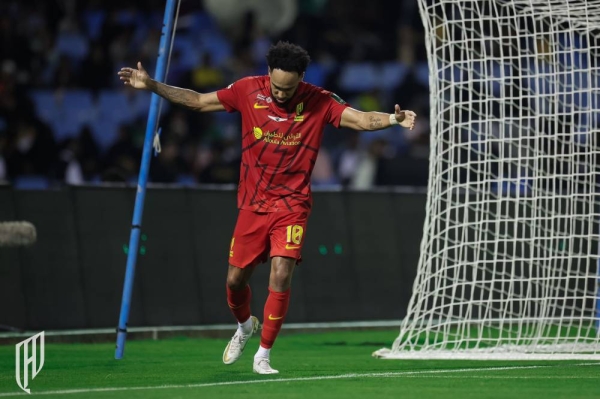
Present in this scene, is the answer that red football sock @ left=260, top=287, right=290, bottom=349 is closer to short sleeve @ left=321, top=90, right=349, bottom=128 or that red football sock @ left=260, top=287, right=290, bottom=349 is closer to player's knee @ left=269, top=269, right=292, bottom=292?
player's knee @ left=269, top=269, right=292, bottom=292

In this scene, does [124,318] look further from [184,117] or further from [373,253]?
[184,117]

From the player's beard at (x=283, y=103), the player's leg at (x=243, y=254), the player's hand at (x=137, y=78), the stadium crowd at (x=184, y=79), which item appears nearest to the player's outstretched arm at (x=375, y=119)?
the player's beard at (x=283, y=103)

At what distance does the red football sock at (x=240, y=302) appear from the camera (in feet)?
32.3

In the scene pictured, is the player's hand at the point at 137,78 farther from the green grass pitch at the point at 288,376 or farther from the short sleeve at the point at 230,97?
the green grass pitch at the point at 288,376

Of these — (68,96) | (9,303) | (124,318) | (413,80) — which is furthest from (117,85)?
(124,318)

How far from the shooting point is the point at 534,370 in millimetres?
9734

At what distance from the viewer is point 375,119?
9297 millimetres

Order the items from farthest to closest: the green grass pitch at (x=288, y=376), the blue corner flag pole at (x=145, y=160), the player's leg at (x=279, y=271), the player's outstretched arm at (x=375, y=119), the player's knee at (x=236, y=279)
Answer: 1. the blue corner flag pole at (x=145, y=160)
2. the player's knee at (x=236, y=279)
3. the player's leg at (x=279, y=271)
4. the player's outstretched arm at (x=375, y=119)
5. the green grass pitch at (x=288, y=376)

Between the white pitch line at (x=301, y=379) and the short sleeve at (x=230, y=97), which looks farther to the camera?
the short sleeve at (x=230, y=97)

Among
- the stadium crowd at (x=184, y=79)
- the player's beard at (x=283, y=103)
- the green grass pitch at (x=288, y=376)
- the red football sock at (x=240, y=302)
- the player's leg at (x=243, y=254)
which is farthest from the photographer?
the stadium crowd at (x=184, y=79)

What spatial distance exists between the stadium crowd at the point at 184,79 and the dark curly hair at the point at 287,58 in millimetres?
6702

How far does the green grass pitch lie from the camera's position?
7777 mm

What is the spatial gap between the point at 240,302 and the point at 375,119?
76.3 inches

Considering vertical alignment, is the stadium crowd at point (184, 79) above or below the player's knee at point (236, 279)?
above
